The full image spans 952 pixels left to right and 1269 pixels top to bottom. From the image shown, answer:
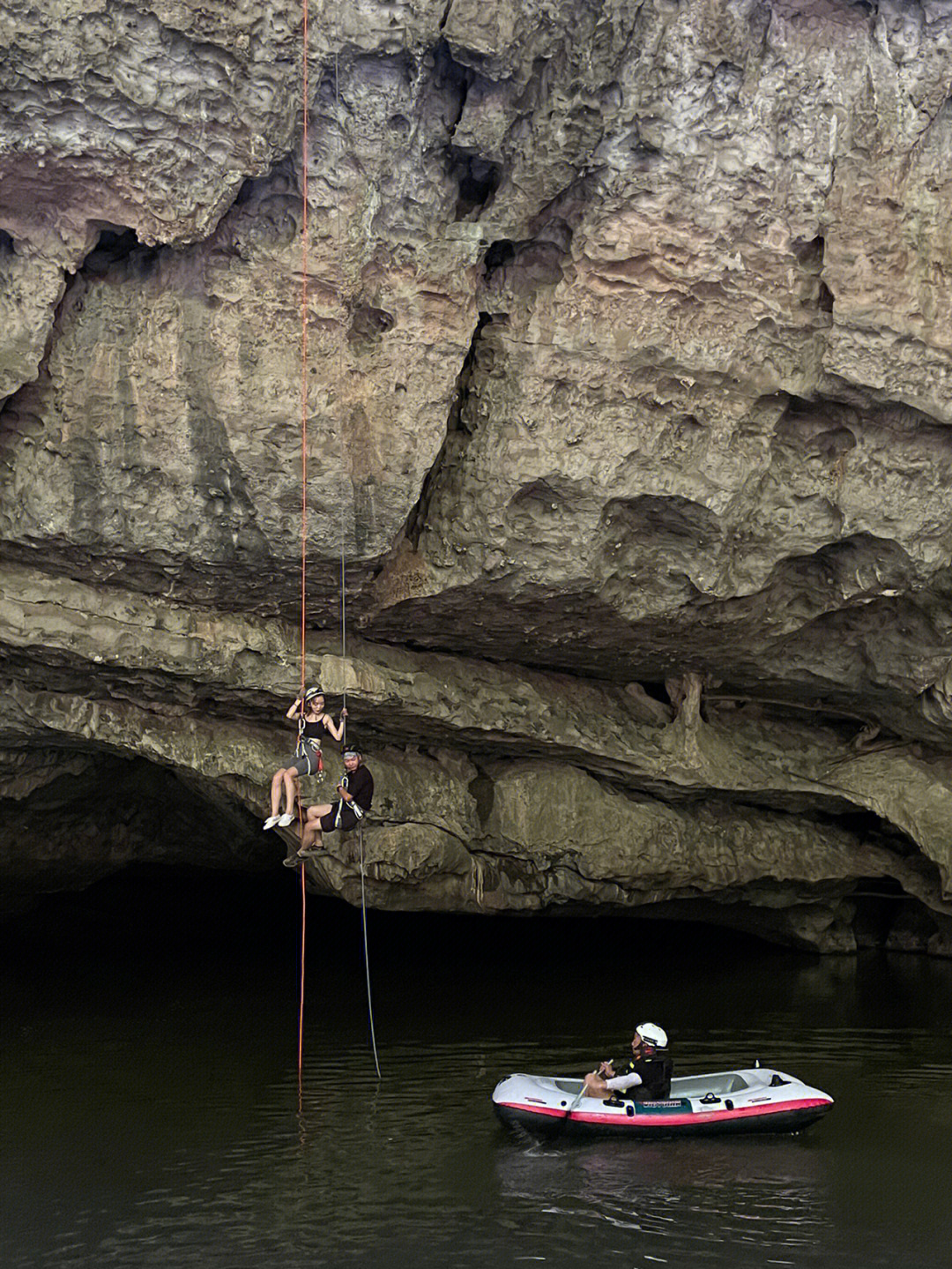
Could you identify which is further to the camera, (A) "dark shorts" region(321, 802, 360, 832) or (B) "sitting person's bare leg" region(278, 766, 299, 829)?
(A) "dark shorts" region(321, 802, 360, 832)

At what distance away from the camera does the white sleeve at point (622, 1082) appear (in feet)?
41.8

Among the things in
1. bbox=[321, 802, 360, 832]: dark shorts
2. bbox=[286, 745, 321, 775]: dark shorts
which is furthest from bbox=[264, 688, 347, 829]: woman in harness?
bbox=[321, 802, 360, 832]: dark shorts

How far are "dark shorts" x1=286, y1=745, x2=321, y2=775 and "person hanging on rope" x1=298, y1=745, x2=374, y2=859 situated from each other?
30 cm

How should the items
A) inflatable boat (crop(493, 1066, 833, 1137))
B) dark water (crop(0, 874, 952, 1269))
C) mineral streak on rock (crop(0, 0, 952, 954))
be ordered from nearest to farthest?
dark water (crop(0, 874, 952, 1269))
mineral streak on rock (crop(0, 0, 952, 954))
inflatable boat (crop(493, 1066, 833, 1137))

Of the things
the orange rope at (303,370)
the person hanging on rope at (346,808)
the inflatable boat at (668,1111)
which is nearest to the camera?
the orange rope at (303,370)

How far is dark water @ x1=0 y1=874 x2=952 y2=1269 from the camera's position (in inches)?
404

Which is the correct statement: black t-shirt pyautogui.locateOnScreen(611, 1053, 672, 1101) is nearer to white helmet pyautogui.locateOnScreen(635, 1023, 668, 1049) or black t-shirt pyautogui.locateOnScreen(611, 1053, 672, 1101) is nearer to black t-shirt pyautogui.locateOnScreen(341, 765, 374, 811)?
white helmet pyautogui.locateOnScreen(635, 1023, 668, 1049)

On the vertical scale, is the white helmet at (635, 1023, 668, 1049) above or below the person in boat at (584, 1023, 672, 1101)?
above

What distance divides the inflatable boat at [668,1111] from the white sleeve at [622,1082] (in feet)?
0.32

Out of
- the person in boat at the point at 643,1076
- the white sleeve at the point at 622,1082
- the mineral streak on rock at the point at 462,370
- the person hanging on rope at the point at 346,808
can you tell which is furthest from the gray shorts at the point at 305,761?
the white sleeve at the point at 622,1082

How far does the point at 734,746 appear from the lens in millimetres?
17453

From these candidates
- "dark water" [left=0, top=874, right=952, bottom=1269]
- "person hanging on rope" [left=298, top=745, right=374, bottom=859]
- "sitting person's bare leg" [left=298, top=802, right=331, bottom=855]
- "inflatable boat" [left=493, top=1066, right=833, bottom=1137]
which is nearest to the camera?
"dark water" [left=0, top=874, right=952, bottom=1269]

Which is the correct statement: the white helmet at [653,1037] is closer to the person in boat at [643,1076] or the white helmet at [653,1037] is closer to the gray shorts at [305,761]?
the person in boat at [643,1076]

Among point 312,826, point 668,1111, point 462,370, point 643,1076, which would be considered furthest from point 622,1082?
point 462,370
